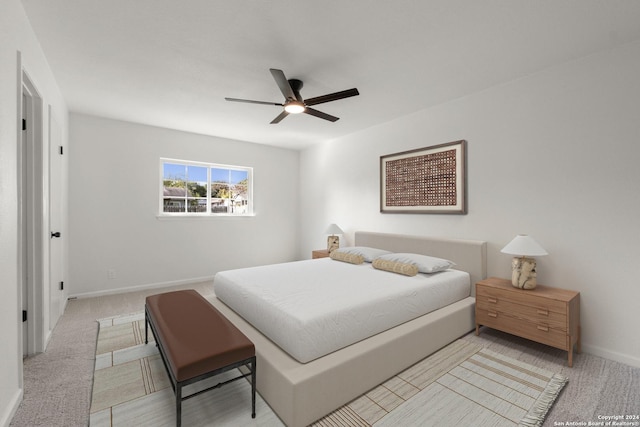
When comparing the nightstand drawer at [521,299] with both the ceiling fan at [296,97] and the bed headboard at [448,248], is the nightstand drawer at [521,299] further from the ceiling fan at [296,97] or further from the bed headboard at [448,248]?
the ceiling fan at [296,97]

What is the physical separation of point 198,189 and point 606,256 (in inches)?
214

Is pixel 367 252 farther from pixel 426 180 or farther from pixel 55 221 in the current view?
pixel 55 221

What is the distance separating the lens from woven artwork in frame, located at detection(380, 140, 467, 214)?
135 inches

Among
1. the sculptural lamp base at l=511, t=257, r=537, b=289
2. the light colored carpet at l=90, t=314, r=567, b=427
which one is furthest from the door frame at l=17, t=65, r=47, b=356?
the sculptural lamp base at l=511, t=257, r=537, b=289

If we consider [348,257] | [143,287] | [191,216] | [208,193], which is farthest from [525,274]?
[143,287]

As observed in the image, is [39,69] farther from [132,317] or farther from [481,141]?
[481,141]

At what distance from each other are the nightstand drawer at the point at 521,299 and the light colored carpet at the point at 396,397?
1.61 ft

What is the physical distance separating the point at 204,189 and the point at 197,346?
400 centimetres

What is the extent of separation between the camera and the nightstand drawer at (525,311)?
2.33m

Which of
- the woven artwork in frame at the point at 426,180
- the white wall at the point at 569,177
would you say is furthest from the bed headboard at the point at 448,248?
the woven artwork in frame at the point at 426,180

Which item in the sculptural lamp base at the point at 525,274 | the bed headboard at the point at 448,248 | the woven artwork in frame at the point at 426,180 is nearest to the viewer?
the sculptural lamp base at the point at 525,274

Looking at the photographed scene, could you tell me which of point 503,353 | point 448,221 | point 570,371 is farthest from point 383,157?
point 570,371

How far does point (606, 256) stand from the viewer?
244cm

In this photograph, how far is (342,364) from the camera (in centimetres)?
180
